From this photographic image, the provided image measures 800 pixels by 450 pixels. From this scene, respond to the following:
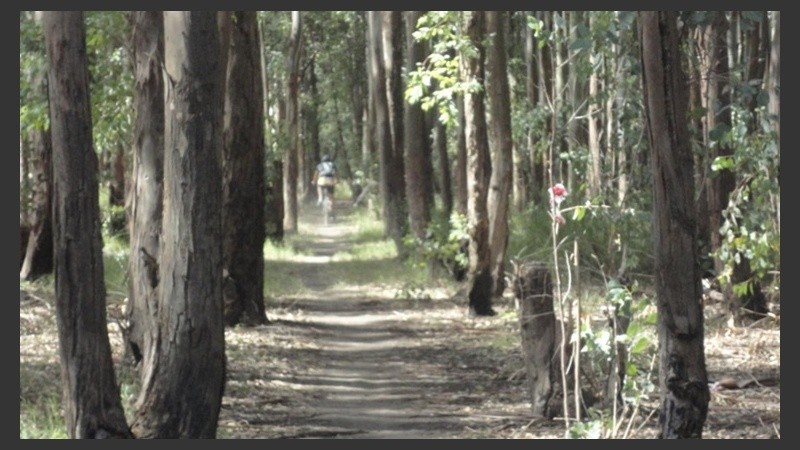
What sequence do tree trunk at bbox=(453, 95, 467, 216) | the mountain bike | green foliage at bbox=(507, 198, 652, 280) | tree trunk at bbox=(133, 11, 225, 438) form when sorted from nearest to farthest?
tree trunk at bbox=(133, 11, 225, 438) → green foliage at bbox=(507, 198, 652, 280) → tree trunk at bbox=(453, 95, 467, 216) → the mountain bike

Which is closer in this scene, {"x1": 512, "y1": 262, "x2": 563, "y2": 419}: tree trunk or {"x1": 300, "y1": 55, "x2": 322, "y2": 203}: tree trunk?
{"x1": 512, "y1": 262, "x2": 563, "y2": 419}: tree trunk

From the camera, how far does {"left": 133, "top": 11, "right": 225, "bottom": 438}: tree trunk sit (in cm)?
927

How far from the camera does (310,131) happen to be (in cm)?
5512

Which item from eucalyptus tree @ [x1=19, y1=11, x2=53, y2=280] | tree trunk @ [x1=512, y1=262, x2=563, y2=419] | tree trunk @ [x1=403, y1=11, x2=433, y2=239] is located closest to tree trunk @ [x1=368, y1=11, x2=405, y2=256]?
tree trunk @ [x1=403, y1=11, x2=433, y2=239]

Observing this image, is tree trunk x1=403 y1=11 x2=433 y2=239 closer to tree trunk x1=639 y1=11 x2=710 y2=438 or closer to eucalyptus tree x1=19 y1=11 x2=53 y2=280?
eucalyptus tree x1=19 y1=11 x2=53 y2=280

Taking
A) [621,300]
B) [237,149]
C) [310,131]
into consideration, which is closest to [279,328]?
[237,149]

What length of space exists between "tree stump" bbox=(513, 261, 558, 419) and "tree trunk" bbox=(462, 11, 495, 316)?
22.4 ft

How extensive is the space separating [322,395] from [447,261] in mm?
9101

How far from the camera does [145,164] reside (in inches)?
489

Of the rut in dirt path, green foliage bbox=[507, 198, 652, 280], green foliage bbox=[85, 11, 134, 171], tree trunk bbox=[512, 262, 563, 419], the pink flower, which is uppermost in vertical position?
green foliage bbox=[85, 11, 134, 171]

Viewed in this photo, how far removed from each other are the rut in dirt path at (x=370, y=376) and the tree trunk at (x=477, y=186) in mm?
1165

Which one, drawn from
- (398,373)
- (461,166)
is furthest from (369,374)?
(461,166)

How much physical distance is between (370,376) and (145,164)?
11.4ft

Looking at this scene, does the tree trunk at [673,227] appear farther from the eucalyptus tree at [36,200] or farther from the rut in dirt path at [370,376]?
the eucalyptus tree at [36,200]
